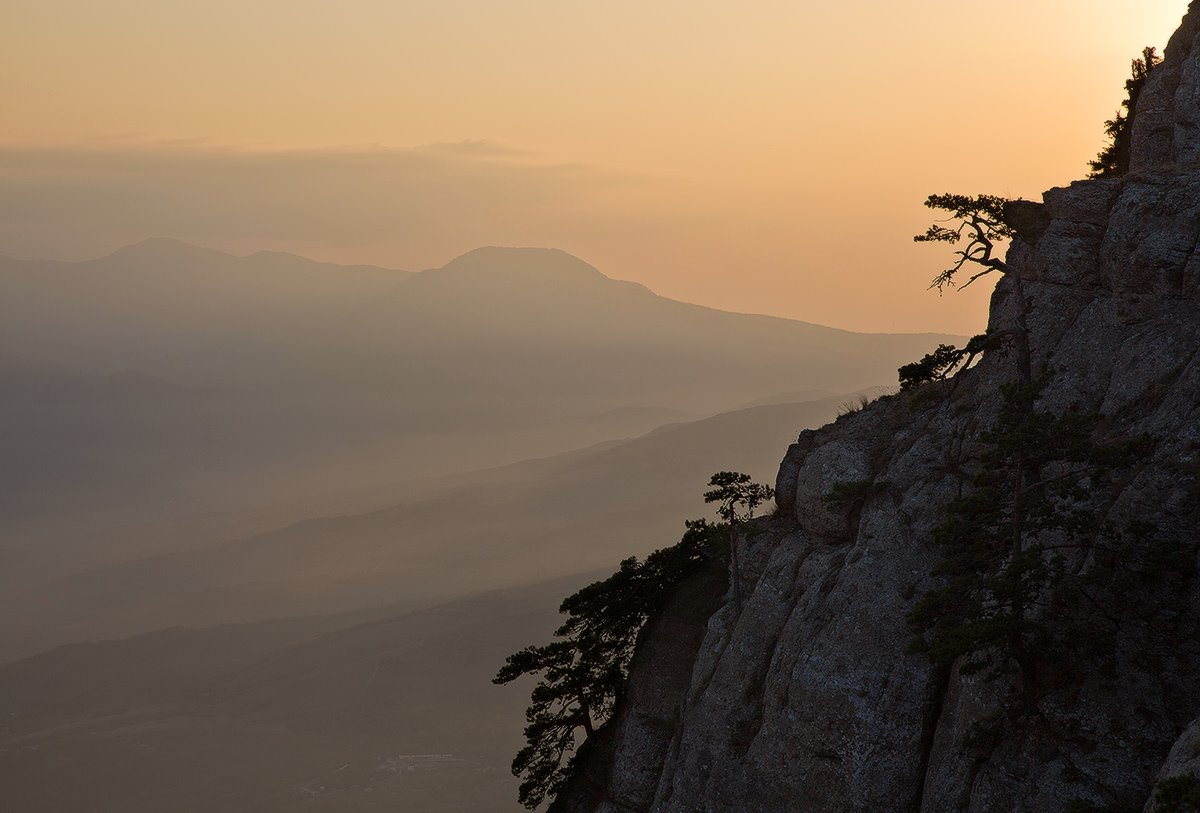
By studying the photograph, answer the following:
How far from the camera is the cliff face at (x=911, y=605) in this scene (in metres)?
29.8

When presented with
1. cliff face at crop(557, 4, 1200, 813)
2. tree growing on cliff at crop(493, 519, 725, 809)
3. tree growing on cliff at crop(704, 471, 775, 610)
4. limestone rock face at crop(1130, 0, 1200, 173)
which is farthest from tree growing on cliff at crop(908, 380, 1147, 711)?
tree growing on cliff at crop(493, 519, 725, 809)

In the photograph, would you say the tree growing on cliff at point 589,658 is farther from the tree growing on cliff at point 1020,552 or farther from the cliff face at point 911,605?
the tree growing on cliff at point 1020,552

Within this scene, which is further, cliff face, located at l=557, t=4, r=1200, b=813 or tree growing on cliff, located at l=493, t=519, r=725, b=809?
tree growing on cliff, located at l=493, t=519, r=725, b=809

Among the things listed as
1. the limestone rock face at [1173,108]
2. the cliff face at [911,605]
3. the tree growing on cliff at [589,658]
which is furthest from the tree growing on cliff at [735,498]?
the limestone rock face at [1173,108]

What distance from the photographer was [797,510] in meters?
46.2

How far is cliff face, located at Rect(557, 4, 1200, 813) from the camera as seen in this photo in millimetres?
29812

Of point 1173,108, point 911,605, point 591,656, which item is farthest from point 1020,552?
point 1173,108

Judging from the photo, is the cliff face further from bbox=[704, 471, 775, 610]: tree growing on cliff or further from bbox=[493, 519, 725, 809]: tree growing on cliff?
bbox=[493, 519, 725, 809]: tree growing on cliff

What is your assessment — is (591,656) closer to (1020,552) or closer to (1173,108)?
(1020,552)

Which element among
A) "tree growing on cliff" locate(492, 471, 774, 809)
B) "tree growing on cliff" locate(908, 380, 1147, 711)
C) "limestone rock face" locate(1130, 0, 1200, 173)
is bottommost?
"tree growing on cliff" locate(492, 471, 774, 809)

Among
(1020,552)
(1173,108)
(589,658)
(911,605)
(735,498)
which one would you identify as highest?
(1173,108)

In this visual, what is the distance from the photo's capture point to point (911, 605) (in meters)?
36.7

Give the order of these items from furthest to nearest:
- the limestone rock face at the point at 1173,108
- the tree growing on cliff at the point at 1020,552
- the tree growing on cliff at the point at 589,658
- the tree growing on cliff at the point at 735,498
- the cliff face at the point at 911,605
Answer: the tree growing on cliff at the point at 589,658 < the tree growing on cliff at the point at 735,498 < the limestone rock face at the point at 1173,108 < the cliff face at the point at 911,605 < the tree growing on cliff at the point at 1020,552

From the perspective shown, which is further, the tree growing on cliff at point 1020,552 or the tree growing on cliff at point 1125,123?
the tree growing on cliff at point 1125,123
